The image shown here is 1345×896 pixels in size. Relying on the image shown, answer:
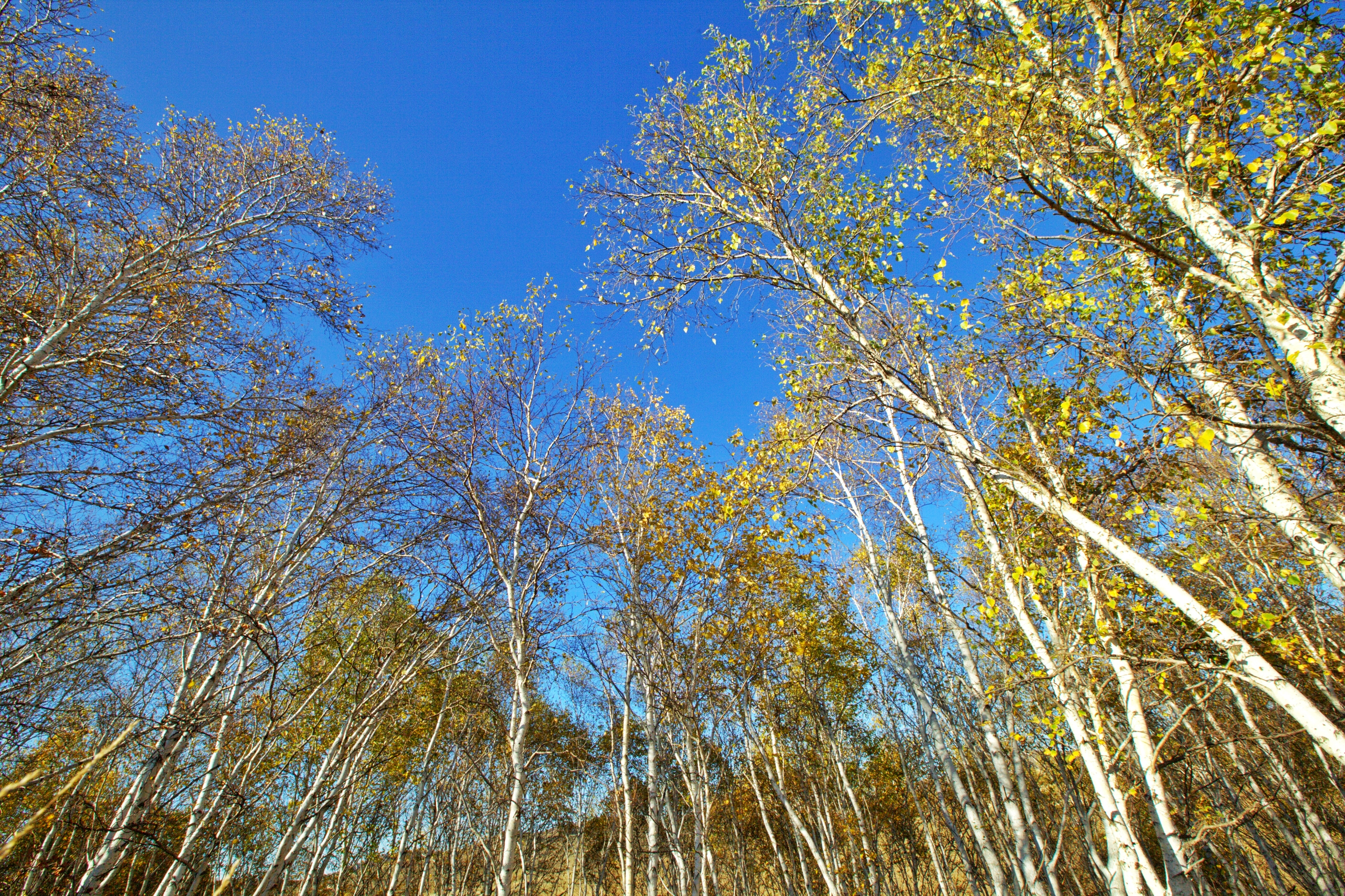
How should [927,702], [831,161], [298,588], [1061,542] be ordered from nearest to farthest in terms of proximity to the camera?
[1061,542], [831,161], [927,702], [298,588]

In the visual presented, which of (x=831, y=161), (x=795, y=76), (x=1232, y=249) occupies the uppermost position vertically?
(x=795, y=76)

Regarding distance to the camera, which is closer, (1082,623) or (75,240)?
(1082,623)

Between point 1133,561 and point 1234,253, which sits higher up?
point 1234,253

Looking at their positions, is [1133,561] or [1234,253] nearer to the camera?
[1133,561]

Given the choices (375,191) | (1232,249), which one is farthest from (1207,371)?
(375,191)

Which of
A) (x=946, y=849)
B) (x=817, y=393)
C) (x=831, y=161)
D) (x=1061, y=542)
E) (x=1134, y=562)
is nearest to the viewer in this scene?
(x=1134, y=562)

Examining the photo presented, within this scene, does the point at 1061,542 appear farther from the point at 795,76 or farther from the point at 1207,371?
the point at 795,76

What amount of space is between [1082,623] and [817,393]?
10.7 feet

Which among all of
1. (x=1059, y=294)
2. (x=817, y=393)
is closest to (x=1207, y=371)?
(x=1059, y=294)

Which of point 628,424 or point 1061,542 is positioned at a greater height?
point 628,424

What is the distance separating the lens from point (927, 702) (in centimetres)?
777

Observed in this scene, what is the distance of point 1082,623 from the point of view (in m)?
5.11

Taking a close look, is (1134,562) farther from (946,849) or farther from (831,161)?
(946,849)

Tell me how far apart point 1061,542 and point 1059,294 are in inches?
98.4
